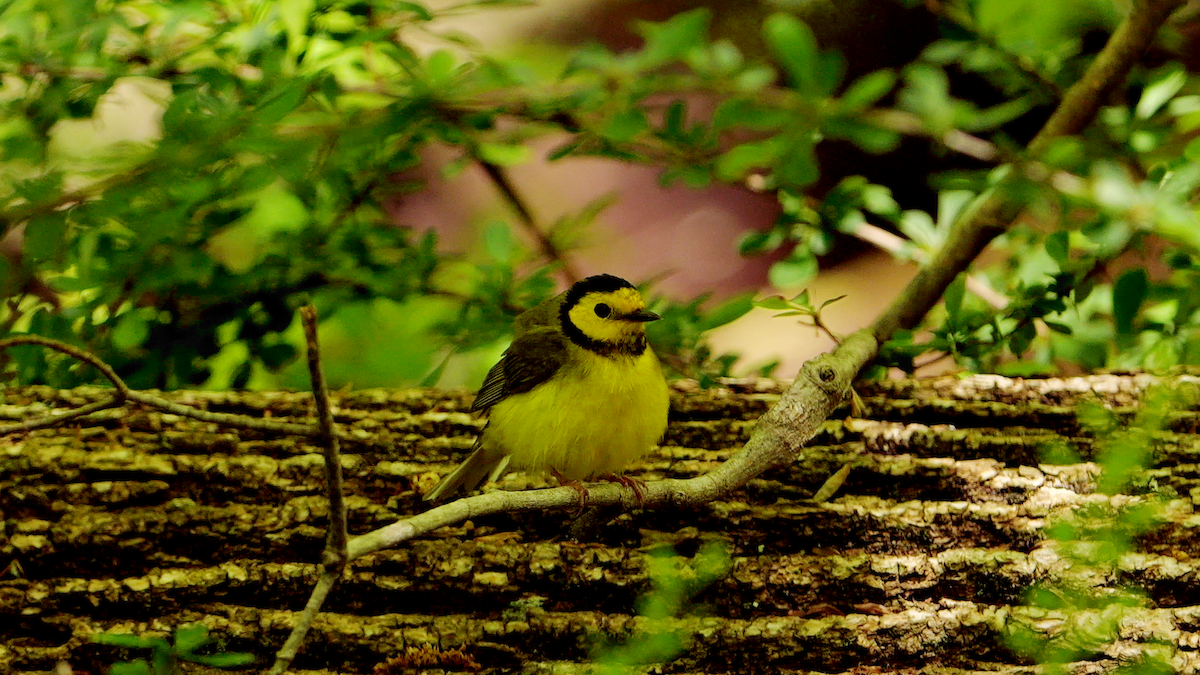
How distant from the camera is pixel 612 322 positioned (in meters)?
3.02

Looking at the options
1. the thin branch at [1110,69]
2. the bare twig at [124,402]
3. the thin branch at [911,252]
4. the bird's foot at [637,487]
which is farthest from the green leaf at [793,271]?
the bare twig at [124,402]

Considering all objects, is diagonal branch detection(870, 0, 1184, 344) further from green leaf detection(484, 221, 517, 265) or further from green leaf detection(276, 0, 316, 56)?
green leaf detection(276, 0, 316, 56)

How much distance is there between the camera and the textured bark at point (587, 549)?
2.31 meters

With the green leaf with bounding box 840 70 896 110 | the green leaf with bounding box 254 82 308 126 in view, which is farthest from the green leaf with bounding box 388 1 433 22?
the green leaf with bounding box 840 70 896 110

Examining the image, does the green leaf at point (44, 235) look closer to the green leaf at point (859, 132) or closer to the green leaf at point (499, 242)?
the green leaf at point (499, 242)

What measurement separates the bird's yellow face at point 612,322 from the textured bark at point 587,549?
37cm

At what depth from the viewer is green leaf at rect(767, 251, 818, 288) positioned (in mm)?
3467

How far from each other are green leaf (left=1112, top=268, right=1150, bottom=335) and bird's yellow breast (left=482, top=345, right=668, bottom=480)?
1.38 m

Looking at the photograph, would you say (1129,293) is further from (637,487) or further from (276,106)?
(276,106)

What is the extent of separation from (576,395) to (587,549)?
0.53 meters

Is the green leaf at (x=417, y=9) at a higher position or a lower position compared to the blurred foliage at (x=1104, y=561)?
higher

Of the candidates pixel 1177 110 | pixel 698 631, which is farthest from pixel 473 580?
pixel 1177 110

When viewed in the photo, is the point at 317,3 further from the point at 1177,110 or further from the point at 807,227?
the point at 1177,110

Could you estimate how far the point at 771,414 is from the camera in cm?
239
